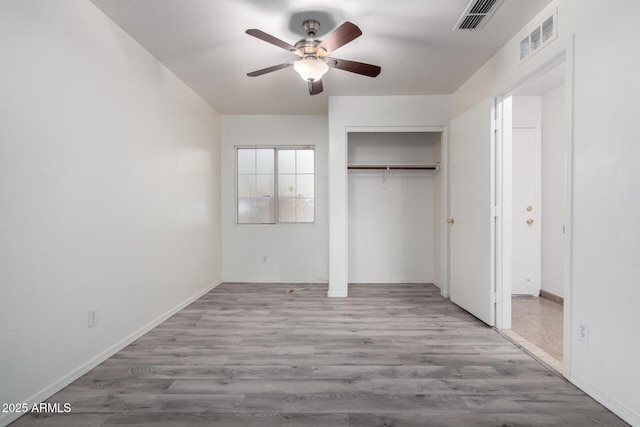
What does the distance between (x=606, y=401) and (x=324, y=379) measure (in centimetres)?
160

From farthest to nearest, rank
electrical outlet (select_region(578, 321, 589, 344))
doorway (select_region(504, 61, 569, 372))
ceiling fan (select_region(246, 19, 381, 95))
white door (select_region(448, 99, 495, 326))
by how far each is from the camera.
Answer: doorway (select_region(504, 61, 569, 372)) < white door (select_region(448, 99, 495, 326)) < ceiling fan (select_region(246, 19, 381, 95)) < electrical outlet (select_region(578, 321, 589, 344))

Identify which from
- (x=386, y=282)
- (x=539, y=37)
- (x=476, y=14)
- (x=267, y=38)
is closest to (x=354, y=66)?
(x=267, y=38)

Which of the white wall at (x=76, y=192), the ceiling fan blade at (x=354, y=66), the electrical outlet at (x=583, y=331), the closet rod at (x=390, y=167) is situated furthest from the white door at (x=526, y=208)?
the white wall at (x=76, y=192)

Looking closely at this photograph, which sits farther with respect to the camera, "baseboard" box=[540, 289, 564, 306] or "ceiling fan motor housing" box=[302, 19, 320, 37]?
"baseboard" box=[540, 289, 564, 306]

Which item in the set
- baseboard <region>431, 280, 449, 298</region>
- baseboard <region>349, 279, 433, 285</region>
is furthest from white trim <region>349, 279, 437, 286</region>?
baseboard <region>431, 280, 449, 298</region>

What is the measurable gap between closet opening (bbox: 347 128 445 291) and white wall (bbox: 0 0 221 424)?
2.53 m

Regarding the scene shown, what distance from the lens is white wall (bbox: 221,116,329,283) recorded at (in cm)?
445

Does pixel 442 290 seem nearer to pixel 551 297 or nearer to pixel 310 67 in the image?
pixel 551 297

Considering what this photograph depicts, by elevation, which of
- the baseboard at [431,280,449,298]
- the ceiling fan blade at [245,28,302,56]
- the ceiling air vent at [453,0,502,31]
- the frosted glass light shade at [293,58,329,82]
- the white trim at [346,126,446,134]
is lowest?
the baseboard at [431,280,449,298]

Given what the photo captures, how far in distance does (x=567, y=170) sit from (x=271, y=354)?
247 cm

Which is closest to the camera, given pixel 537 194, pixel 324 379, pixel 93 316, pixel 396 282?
pixel 324 379

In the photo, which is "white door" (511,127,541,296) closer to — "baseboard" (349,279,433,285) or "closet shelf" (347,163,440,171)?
"closet shelf" (347,163,440,171)

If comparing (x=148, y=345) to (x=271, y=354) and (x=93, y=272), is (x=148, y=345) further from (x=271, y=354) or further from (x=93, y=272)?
(x=271, y=354)

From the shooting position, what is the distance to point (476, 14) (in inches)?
81.8
